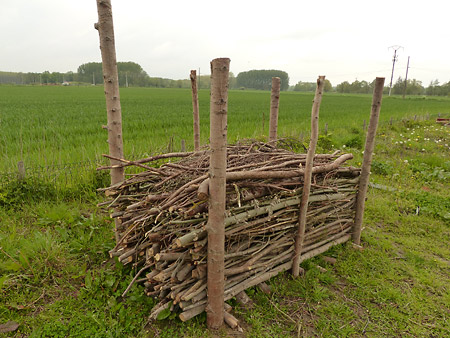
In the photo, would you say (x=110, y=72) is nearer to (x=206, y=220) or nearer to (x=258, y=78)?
(x=206, y=220)

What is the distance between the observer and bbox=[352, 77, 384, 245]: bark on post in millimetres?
3340

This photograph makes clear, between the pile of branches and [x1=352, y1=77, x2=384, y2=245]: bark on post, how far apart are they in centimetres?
30

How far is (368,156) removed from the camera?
3482mm

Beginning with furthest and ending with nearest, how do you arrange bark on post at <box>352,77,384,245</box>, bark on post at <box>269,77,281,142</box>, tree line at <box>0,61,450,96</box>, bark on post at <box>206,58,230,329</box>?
tree line at <box>0,61,450,96</box>
bark on post at <box>269,77,281,142</box>
bark on post at <box>352,77,384,245</box>
bark on post at <box>206,58,230,329</box>

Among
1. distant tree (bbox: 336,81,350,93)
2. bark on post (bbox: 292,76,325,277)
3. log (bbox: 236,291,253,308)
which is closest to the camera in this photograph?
bark on post (bbox: 292,76,325,277)

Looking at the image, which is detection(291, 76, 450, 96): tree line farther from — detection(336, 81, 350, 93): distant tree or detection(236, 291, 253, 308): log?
detection(236, 291, 253, 308): log

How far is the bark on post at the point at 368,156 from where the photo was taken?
3.34 meters

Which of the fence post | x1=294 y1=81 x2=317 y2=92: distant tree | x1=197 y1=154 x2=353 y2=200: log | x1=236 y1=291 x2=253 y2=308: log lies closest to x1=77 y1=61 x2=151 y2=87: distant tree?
x1=294 y1=81 x2=317 y2=92: distant tree

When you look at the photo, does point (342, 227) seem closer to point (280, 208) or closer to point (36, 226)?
point (280, 208)

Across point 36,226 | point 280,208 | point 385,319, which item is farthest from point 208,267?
point 36,226

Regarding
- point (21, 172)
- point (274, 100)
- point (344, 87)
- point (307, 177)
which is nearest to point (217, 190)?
point (307, 177)

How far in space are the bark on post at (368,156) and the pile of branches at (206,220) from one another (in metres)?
0.30

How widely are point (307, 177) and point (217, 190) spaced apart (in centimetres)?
105

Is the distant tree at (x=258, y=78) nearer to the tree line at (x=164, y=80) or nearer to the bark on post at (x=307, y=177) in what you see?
the tree line at (x=164, y=80)
